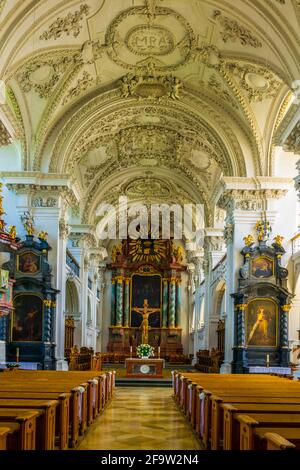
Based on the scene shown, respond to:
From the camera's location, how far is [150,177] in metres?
28.6

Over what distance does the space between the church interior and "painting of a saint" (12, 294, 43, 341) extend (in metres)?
0.06

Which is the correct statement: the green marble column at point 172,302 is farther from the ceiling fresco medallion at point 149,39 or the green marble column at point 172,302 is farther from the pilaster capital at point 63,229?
the ceiling fresco medallion at point 149,39

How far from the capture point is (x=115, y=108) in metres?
20.4

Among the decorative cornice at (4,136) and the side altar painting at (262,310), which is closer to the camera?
the decorative cornice at (4,136)

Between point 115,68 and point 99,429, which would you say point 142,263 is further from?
point 99,429

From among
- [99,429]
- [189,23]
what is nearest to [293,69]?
[189,23]

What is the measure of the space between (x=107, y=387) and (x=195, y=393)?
424 cm

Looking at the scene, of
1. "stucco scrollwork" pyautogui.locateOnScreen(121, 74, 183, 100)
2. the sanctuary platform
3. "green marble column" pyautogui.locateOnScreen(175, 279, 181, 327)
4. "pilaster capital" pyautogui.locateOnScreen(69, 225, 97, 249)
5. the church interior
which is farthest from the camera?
"green marble column" pyautogui.locateOnScreen(175, 279, 181, 327)

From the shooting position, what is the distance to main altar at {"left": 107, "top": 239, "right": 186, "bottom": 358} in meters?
35.8

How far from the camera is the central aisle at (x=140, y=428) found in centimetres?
833

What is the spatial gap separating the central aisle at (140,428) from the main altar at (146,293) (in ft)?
67.4

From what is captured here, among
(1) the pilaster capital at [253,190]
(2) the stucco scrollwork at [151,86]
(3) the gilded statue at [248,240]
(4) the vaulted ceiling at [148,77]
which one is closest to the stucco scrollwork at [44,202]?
(4) the vaulted ceiling at [148,77]

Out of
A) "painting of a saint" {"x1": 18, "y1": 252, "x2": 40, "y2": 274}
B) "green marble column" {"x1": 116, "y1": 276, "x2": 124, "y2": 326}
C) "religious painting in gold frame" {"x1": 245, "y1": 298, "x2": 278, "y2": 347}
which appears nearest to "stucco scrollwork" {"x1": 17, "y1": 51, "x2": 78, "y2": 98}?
"painting of a saint" {"x1": 18, "y1": 252, "x2": 40, "y2": 274}

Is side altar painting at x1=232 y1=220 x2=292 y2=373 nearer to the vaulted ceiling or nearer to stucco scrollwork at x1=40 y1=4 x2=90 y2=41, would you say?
the vaulted ceiling
